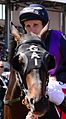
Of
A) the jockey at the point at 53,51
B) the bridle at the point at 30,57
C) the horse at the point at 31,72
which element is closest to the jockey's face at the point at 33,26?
the jockey at the point at 53,51

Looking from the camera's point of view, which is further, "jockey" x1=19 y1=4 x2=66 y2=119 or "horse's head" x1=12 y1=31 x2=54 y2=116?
"jockey" x1=19 y1=4 x2=66 y2=119

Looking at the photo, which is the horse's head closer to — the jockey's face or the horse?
the horse

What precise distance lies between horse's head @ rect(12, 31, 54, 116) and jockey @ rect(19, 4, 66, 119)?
270 millimetres

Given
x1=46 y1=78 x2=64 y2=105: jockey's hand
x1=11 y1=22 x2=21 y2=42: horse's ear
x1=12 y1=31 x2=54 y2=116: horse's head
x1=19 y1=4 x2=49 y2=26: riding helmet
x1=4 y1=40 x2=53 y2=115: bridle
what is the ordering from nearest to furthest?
1. x1=12 y1=31 x2=54 y2=116: horse's head
2. x1=4 y1=40 x2=53 y2=115: bridle
3. x1=11 y1=22 x2=21 y2=42: horse's ear
4. x1=46 y1=78 x2=64 y2=105: jockey's hand
5. x1=19 y1=4 x2=49 y2=26: riding helmet

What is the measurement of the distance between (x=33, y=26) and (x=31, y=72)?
69cm

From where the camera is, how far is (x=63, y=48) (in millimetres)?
3475

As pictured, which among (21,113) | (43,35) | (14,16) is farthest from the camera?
(14,16)

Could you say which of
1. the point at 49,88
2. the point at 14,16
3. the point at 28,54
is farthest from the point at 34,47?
the point at 14,16

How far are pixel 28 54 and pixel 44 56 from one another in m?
0.12

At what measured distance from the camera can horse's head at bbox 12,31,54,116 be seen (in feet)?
8.87

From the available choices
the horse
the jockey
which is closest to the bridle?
the horse

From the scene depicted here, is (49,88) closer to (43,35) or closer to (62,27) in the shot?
(43,35)

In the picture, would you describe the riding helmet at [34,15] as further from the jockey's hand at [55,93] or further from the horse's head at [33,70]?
the jockey's hand at [55,93]

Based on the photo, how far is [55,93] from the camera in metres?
3.21
